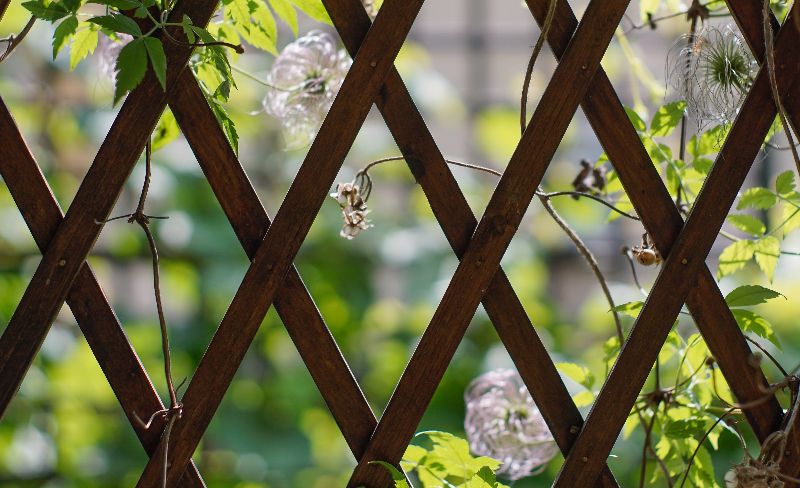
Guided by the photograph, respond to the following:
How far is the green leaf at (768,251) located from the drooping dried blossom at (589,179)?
21 centimetres

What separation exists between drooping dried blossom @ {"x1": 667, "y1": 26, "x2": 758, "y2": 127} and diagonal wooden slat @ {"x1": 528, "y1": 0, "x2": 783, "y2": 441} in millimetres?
90

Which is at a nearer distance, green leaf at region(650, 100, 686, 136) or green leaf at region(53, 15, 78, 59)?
green leaf at region(53, 15, 78, 59)

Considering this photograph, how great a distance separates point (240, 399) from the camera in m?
2.77

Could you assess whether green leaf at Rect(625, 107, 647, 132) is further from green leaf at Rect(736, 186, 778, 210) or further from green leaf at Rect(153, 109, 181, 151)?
green leaf at Rect(153, 109, 181, 151)

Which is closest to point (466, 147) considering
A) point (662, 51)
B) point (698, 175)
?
point (662, 51)

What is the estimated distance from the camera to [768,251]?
0.91m

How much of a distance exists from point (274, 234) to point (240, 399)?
2.06m

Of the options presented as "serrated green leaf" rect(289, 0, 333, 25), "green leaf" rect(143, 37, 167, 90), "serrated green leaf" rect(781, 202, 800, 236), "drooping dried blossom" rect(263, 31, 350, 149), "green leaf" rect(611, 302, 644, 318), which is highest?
"drooping dried blossom" rect(263, 31, 350, 149)

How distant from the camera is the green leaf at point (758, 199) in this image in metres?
0.87

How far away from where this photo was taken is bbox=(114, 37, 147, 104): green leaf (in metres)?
0.71

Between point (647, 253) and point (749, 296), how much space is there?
0.34 feet

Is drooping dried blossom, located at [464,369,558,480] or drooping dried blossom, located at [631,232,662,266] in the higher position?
drooping dried blossom, located at [631,232,662,266]

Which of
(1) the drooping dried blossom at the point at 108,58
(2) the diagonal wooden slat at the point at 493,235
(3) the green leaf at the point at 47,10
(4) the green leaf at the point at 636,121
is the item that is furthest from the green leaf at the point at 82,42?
Answer: (4) the green leaf at the point at 636,121

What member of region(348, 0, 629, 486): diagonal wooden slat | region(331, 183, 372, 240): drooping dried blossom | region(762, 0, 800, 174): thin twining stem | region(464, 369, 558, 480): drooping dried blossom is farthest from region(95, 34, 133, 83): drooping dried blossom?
region(762, 0, 800, 174): thin twining stem
